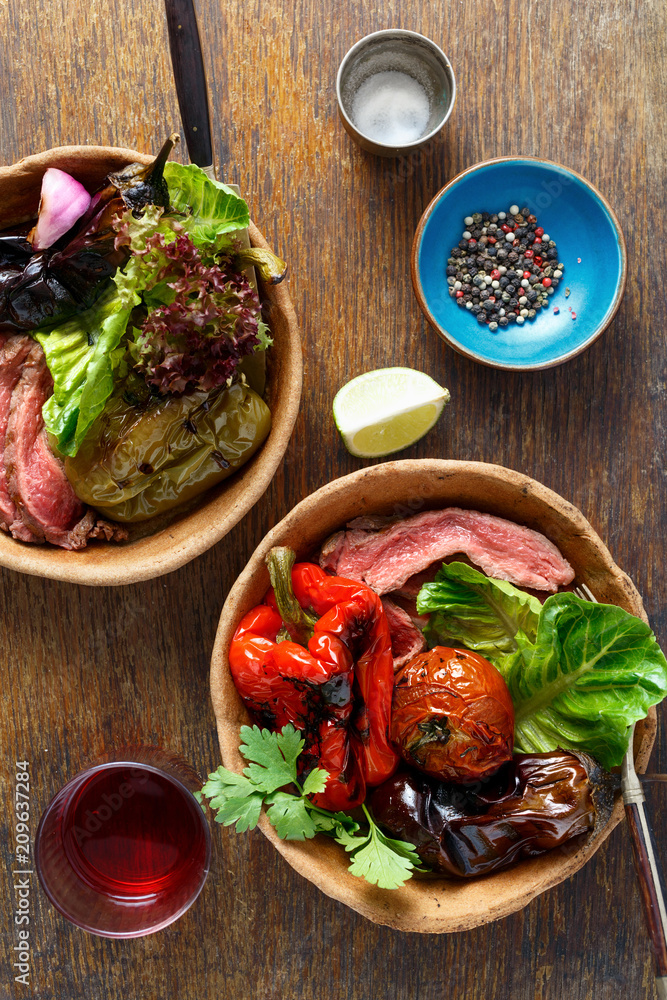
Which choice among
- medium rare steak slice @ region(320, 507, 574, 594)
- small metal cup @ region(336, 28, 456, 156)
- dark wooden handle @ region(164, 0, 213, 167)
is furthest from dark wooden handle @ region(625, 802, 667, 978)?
dark wooden handle @ region(164, 0, 213, 167)

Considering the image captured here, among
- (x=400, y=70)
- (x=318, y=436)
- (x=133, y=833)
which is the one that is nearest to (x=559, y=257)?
(x=400, y=70)

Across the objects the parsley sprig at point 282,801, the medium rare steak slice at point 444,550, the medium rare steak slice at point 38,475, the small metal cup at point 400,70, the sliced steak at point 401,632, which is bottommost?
the parsley sprig at point 282,801

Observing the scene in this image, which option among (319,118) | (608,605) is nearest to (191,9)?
(319,118)

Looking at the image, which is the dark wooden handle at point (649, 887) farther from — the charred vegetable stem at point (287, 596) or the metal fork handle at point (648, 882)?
the charred vegetable stem at point (287, 596)

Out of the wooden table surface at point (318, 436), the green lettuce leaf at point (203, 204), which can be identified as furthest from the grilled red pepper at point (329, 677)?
the green lettuce leaf at point (203, 204)

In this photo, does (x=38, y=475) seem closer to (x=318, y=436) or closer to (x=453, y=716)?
(x=318, y=436)

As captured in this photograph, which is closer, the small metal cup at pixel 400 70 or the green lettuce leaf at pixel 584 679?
the green lettuce leaf at pixel 584 679

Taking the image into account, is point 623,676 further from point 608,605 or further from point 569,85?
point 569,85
